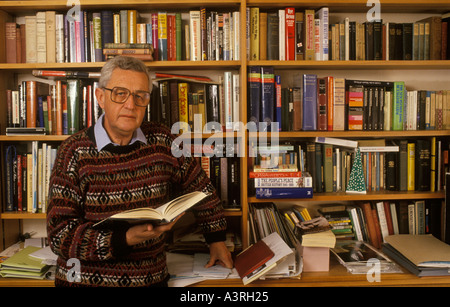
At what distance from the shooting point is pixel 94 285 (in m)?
1.37

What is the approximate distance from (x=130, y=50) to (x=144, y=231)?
0.90 meters

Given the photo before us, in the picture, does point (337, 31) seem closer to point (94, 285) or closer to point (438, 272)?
point (438, 272)

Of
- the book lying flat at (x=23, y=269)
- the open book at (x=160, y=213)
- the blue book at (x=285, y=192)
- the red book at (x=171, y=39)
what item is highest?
the red book at (x=171, y=39)

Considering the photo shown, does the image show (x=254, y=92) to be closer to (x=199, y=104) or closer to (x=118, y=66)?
(x=199, y=104)

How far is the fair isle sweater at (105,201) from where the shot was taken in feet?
4.20

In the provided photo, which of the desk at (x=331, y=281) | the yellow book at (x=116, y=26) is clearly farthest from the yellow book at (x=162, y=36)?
the desk at (x=331, y=281)

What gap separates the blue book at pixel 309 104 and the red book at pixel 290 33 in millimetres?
141

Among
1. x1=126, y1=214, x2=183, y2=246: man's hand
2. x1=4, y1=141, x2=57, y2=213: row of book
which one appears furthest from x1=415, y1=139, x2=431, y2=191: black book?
x1=4, y1=141, x2=57, y2=213: row of book

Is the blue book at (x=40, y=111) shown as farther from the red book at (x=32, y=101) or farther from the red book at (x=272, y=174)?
the red book at (x=272, y=174)

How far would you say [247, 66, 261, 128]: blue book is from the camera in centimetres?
172

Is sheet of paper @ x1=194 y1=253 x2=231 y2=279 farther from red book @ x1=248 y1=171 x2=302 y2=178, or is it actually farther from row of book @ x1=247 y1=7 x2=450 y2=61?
row of book @ x1=247 y1=7 x2=450 y2=61

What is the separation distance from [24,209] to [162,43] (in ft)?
3.66

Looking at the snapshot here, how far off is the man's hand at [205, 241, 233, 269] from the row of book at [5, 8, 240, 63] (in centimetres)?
94

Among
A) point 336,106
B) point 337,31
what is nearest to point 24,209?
point 336,106
